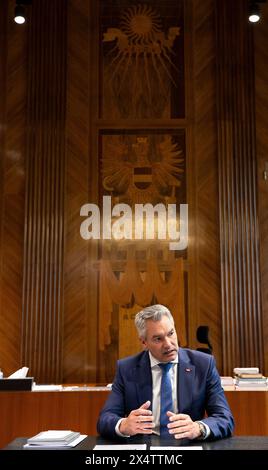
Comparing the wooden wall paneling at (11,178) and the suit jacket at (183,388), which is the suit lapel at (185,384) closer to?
the suit jacket at (183,388)

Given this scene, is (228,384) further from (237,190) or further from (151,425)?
(237,190)

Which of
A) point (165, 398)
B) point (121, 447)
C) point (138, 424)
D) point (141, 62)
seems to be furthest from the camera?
point (141, 62)

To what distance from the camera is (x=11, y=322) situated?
282 inches

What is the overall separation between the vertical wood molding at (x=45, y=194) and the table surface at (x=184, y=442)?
461cm

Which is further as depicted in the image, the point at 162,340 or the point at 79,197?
the point at 79,197

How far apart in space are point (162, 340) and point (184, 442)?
62 cm

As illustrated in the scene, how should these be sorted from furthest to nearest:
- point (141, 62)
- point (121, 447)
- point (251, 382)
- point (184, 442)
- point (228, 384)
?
1. point (141, 62)
2. point (228, 384)
3. point (251, 382)
4. point (184, 442)
5. point (121, 447)

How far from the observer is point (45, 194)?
23.8 ft

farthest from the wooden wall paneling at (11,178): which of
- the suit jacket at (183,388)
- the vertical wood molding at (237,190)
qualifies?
the suit jacket at (183,388)

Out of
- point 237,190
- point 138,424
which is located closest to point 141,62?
point 237,190

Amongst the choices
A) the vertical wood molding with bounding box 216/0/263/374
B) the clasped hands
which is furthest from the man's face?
the vertical wood molding with bounding box 216/0/263/374

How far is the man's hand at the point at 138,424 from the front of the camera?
2480 millimetres

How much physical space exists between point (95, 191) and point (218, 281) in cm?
192

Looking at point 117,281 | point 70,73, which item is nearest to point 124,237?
point 117,281
